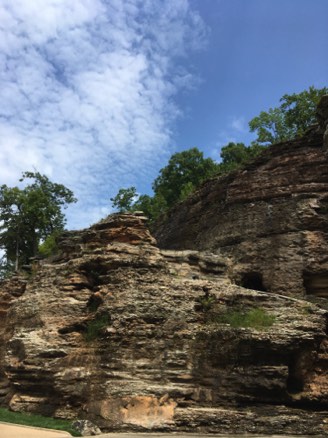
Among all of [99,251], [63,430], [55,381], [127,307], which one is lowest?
[63,430]

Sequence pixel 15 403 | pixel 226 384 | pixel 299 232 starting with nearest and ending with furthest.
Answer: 1. pixel 226 384
2. pixel 15 403
3. pixel 299 232

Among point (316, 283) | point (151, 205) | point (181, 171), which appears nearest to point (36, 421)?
point (316, 283)

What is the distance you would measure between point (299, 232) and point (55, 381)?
12629 millimetres

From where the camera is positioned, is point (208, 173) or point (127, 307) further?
point (208, 173)

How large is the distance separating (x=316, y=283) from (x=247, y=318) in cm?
654

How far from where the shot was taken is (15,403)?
45.6ft

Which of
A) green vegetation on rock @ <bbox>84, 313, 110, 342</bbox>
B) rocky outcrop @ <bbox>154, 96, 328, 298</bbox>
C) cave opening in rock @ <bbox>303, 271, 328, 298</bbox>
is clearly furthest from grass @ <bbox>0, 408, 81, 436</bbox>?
cave opening in rock @ <bbox>303, 271, 328, 298</bbox>

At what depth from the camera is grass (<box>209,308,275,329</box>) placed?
540 inches

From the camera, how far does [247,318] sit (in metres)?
14.1

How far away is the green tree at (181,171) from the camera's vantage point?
44500mm

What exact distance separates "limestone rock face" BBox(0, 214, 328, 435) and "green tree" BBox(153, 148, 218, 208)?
28.3 meters

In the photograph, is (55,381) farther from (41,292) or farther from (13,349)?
(41,292)

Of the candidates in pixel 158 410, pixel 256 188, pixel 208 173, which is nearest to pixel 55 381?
pixel 158 410

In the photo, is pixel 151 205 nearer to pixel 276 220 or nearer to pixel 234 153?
pixel 234 153
